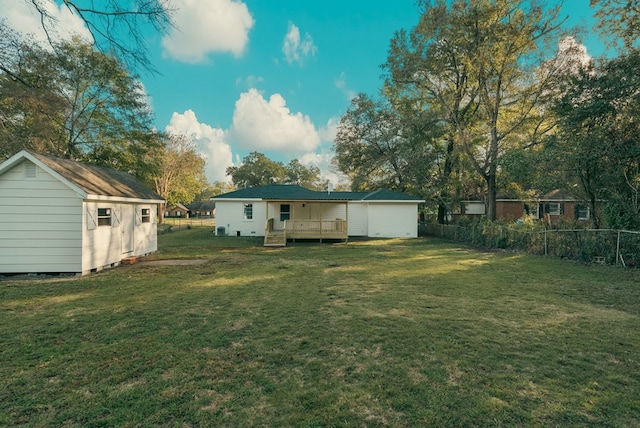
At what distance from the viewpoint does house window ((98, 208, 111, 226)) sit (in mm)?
9652

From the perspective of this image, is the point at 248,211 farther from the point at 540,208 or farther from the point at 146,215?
the point at 540,208

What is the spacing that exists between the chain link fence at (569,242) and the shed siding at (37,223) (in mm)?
16006

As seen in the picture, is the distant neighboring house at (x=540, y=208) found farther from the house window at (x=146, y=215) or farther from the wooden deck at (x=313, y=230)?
the house window at (x=146, y=215)

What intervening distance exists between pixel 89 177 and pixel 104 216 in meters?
1.32

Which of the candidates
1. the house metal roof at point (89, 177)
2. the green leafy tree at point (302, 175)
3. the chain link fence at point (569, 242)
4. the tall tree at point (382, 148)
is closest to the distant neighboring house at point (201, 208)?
the green leafy tree at point (302, 175)

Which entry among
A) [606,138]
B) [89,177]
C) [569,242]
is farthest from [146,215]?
[606,138]

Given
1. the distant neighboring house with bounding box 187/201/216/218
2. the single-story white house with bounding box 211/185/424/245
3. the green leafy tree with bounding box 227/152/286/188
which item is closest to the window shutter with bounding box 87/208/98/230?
the single-story white house with bounding box 211/185/424/245

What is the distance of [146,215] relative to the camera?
12.9m

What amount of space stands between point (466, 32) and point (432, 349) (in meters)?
19.5

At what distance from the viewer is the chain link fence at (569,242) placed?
32.3ft

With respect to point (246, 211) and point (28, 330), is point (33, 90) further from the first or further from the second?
point (246, 211)

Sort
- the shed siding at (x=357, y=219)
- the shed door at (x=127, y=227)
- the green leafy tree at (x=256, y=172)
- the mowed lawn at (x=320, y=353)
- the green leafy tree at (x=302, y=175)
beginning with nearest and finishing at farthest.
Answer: the mowed lawn at (x=320, y=353), the shed door at (x=127, y=227), the shed siding at (x=357, y=219), the green leafy tree at (x=256, y=172), the green leafy tree at (x=302, y=175)

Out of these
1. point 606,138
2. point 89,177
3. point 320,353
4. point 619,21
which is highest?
point 619,21

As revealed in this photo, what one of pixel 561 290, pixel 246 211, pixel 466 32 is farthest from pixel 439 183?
pixel 561 290
